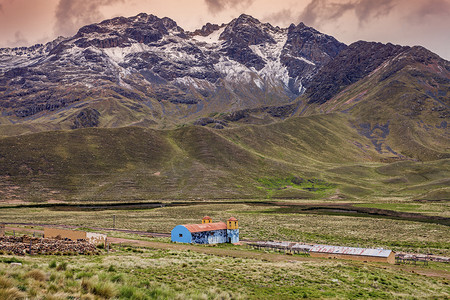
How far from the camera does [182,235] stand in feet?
166

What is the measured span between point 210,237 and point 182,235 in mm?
4744

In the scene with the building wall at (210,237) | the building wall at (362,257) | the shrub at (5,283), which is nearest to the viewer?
the shrub at (5,283)

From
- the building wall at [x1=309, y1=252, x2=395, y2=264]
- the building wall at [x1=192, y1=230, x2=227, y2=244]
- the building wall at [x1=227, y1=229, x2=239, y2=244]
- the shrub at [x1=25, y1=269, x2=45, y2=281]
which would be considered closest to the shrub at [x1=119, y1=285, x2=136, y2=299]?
the shrub at [x1=25, y1=269, x2=45, y2=281]

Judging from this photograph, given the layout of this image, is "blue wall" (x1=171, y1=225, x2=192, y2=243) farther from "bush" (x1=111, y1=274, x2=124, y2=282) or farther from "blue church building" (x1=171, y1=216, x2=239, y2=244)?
"bush" (x1=111, y1=274, x2=124, y2=282)

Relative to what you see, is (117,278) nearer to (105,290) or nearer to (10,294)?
(105,290)

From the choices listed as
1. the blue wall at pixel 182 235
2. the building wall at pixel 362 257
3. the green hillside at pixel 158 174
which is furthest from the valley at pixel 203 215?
the blue wall at pixel 182 235

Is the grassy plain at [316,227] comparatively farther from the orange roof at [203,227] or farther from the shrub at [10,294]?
the shrub at [10,294]

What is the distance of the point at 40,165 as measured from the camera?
14750 cm

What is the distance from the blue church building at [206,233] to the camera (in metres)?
50.5

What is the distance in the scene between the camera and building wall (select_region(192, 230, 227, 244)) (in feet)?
168

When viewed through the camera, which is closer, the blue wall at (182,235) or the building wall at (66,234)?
the building wall at (66,234)

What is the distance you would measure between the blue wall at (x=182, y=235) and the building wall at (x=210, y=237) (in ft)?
2.43

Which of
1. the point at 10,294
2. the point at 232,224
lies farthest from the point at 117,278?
the point at 232,224

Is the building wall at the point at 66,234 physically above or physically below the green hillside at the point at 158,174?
below
